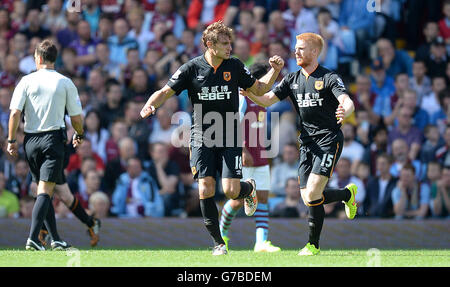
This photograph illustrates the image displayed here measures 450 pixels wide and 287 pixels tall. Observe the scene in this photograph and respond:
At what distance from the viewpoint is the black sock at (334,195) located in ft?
34.0

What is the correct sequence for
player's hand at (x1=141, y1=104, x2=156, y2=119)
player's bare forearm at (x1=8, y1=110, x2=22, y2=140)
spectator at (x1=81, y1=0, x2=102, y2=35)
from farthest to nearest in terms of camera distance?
spectator at (x1=81, y1=0, x2=102, y2=35) < player's bare forearm at (x1=8, y1=110, x2=22, y2=140) < player's hand at (x1=141, y1=104, x2=156, y2=119)

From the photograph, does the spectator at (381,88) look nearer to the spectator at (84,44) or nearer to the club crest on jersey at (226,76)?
the spectator at (84,44)

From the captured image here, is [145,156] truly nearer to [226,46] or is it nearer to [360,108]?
[360,108]

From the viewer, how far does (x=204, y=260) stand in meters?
9.36

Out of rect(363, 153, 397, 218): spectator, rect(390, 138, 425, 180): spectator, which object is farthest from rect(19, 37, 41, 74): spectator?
rect(390, 138, 425, 180): spectator

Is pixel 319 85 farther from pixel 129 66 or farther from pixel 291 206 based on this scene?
pixel 129 66

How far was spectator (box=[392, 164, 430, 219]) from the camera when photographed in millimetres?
14570

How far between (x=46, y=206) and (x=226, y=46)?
285 cm

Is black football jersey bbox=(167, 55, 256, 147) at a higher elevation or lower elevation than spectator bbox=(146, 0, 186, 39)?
lower

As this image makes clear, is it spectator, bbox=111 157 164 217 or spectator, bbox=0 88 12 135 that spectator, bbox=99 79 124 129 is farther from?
spectator, bbox=0 88 12 135

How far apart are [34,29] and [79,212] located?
6.67 m

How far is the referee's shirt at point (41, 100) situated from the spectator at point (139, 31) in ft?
21.7

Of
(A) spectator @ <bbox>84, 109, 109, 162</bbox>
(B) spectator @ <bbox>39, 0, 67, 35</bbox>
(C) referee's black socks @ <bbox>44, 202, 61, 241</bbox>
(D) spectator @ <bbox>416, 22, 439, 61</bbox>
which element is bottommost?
(C) referee's black socks @ <bbox>44, 202, 61, 241</bbox>

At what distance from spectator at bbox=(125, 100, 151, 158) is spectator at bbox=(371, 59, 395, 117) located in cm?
412
